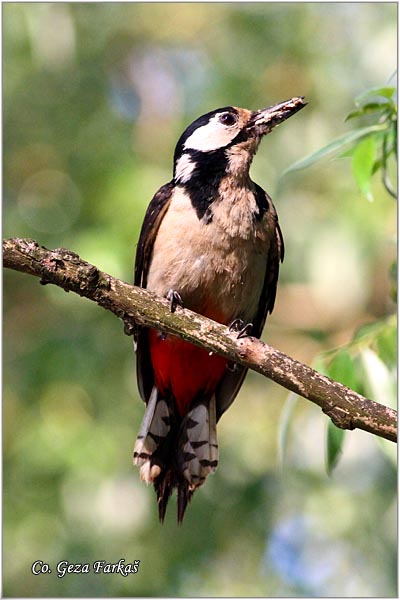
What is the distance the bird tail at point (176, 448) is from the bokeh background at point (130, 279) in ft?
2.43

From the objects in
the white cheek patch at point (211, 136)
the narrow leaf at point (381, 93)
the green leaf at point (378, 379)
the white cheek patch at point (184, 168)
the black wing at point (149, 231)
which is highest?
the white cheek patch at point (211, 136)

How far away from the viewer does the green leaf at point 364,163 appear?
117 inches

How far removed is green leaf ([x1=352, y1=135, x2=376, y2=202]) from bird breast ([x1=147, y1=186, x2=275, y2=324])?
2.95 feet

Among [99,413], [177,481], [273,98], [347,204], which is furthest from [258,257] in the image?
[273,98]

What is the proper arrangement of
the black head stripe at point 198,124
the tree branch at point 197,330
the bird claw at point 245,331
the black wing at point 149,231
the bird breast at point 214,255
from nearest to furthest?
the tree branch at point 197,330 < the bird claw at point 245,331 < the bird breast at point 214,255 < the black wing at point 149,231 < the black head stripe at point 198,124

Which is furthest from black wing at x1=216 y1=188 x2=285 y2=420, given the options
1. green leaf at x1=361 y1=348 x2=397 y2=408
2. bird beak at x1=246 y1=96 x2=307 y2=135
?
green leaf at x1=361 y1=348 x2=397 y2=408

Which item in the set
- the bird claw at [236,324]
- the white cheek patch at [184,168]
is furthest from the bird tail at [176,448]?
the white cheek patch at [184,168]

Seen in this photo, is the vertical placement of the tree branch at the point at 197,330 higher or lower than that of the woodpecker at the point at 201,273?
lower

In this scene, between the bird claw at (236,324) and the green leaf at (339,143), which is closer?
the green leaf at (339,143)

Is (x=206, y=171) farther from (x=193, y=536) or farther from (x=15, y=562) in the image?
(x=15, y=562)

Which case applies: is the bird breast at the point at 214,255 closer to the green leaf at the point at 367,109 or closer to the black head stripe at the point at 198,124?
the black head stripe at the point at 198,124

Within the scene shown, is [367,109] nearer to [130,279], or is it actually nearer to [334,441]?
[334,441]

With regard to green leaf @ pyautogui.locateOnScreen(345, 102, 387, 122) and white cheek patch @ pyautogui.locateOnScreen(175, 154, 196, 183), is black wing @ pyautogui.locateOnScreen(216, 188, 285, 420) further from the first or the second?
green leaf @ pyautogui.locateOnScreen(345, 102, 387, 122)

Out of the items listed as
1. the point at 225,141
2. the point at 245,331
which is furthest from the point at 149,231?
the point at 245,331
